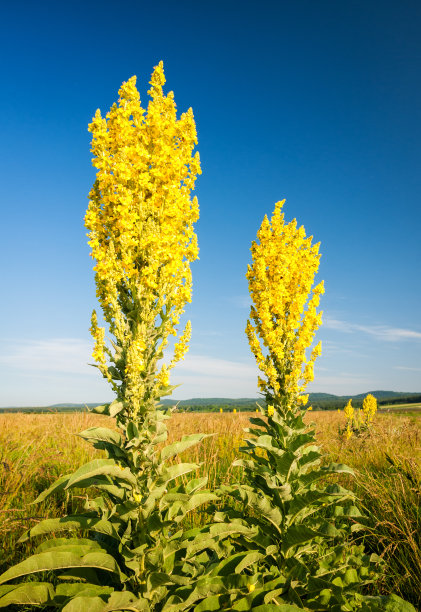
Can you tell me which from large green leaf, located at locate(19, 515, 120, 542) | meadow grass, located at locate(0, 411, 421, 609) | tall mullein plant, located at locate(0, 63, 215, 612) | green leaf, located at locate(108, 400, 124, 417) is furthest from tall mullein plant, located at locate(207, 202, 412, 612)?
green leaf, located at locate(108, 400, 124, 417)

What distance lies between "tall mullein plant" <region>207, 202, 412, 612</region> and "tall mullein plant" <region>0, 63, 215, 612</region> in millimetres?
753

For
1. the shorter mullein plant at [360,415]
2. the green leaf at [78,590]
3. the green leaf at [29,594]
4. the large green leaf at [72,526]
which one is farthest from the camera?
the shorter mullein plant at [360,415]

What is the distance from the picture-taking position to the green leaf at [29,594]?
2.73 metres

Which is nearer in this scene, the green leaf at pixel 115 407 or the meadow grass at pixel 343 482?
the green leaf at pixel 115 407

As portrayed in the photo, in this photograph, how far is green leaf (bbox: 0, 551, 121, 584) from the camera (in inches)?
108

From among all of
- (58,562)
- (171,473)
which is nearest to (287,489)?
(171,473)

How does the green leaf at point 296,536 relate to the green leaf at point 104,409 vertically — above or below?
below

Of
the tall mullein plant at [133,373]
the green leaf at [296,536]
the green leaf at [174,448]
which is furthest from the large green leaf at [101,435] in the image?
the green leaf at [296,536]

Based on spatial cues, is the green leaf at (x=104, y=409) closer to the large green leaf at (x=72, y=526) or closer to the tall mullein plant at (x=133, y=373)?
the tall mullein plant at (x=133, y=373)

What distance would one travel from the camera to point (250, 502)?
3.55 meters

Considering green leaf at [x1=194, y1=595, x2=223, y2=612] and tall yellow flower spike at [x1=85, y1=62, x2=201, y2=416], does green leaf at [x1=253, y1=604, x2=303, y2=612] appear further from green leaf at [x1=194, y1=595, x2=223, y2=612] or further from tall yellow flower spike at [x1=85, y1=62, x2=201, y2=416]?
tall yellow flower spike at [x1=85, y1=62, x2=201, y2=416]

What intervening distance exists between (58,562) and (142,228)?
10.0 feet

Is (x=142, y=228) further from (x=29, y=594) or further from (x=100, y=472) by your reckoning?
(x=29, y=594)

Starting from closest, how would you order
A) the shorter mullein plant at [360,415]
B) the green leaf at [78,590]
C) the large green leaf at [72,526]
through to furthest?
1. the green leaf at [78,590]
2. the large green leaf at [72,526]
3. the shorter mullein plant at [360,415]
